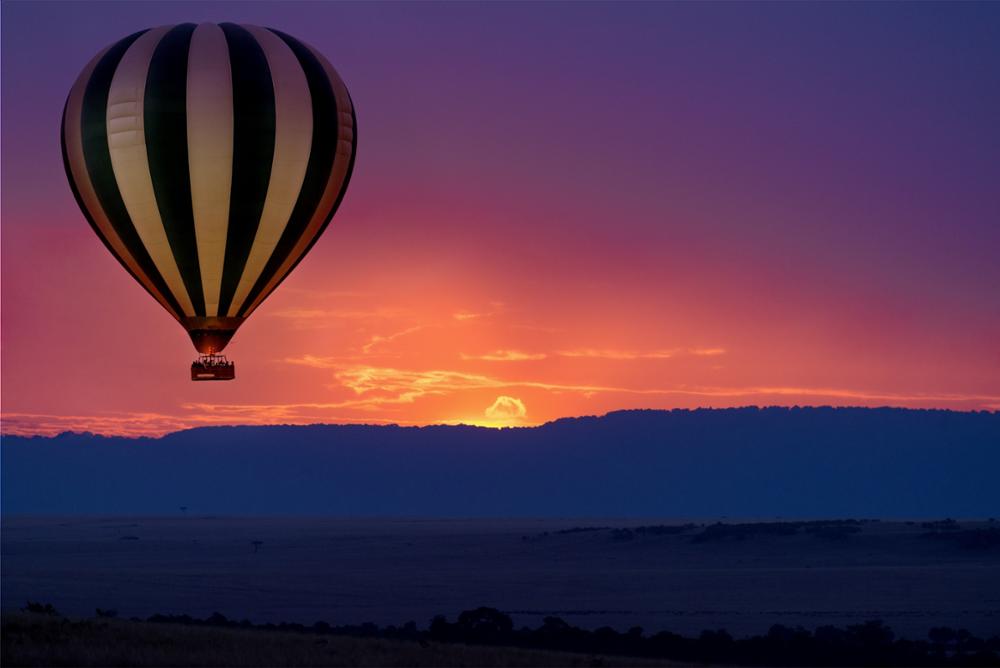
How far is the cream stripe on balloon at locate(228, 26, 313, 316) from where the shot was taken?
29219 mm

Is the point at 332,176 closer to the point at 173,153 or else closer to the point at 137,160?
the point at 173,153

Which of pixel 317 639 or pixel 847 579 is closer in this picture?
pixel 317 639

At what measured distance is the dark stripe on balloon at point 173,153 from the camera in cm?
2872

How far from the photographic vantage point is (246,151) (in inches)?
1144

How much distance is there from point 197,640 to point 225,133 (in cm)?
961

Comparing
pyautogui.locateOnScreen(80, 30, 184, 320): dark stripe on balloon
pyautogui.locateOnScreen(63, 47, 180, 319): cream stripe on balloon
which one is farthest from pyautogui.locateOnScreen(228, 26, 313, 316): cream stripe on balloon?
pyautogui.locateOnScreen(63, 47, 180, 319): cream stripe on balloon

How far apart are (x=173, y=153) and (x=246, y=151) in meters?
1.35

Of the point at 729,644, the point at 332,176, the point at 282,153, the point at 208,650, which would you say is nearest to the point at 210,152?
the point at 282,153

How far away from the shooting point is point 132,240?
2928 centimetres

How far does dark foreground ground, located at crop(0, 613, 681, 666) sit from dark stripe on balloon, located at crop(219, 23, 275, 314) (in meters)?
6.51

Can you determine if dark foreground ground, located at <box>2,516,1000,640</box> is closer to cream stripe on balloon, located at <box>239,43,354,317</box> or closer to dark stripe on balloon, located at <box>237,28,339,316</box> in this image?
cream stripe on balloon, located at <box>239,43,354,317</box>

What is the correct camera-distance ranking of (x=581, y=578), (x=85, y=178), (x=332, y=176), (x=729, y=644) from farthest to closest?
(x=581, y=578), (x=729, y=644), (x=332, y=176), (x=85, y=178)

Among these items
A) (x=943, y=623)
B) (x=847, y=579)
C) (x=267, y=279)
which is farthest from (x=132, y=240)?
(x=847, y=579)

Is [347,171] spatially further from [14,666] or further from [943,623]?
[943,623]
